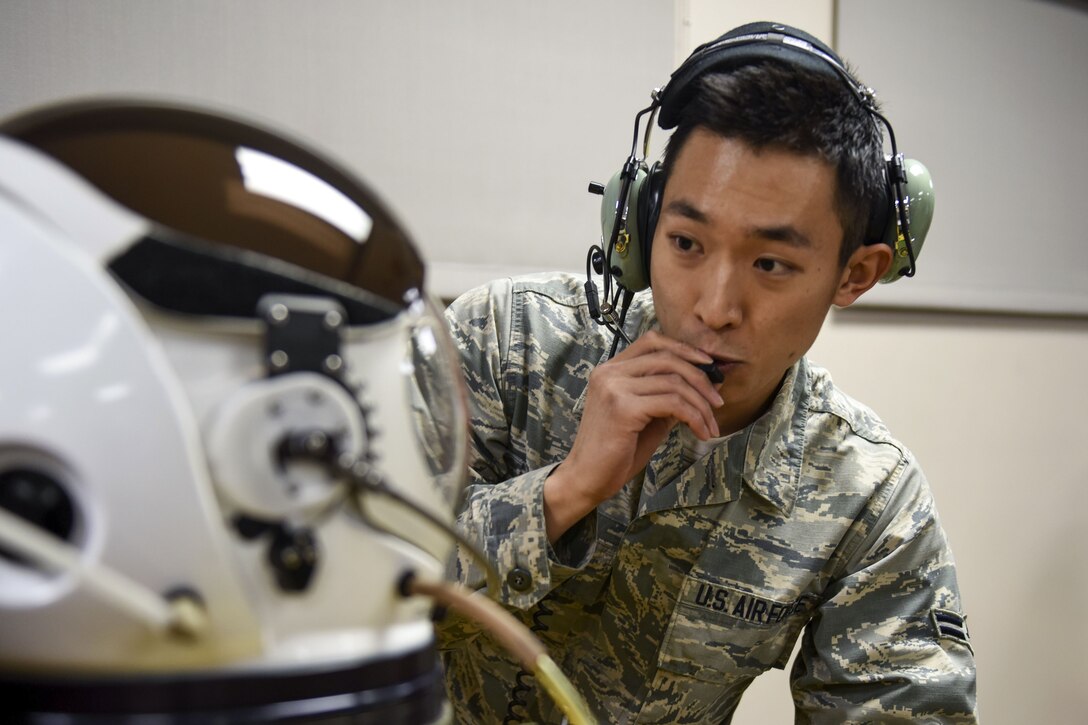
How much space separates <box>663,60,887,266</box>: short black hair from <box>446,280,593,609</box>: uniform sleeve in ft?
1.19

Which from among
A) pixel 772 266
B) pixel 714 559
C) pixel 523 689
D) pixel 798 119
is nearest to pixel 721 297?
pixel 772 266

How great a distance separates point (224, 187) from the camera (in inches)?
18.2

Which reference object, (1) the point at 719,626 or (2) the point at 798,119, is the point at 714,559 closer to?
(1) the point at 719,626

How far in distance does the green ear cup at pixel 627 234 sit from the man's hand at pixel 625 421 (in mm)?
122

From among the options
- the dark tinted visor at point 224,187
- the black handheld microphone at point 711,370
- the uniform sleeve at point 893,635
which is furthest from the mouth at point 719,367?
the dark tinted visor at point 224,187

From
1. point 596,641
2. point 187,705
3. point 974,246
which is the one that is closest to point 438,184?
point 596,641

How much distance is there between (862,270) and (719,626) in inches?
19.1

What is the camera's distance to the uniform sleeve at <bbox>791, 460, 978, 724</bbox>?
1.09 metres

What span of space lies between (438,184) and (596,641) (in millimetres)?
753

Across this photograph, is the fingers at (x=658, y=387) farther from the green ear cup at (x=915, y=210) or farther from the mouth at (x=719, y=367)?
the green ear cup at (x=915, y=210)

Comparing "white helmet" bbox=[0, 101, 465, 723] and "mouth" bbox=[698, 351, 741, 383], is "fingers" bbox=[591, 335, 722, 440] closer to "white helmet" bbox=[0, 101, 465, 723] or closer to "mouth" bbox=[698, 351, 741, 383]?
"mouth" bbox=[698, 351, 741, 383]

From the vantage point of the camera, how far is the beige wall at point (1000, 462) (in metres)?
2.15

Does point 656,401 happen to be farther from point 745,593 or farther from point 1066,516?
point 1066,516

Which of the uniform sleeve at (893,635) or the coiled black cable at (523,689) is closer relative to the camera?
the uniform sleeve at (893,635)
